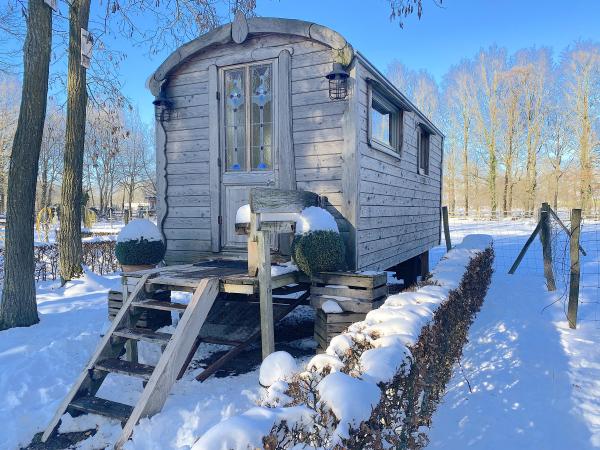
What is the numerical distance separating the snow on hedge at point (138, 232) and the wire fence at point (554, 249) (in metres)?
5.80

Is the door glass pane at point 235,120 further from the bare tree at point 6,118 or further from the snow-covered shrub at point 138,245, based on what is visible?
the bare tree at point 6,118

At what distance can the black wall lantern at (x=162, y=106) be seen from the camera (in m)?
6.14

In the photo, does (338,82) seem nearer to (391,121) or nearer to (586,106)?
(391,121)

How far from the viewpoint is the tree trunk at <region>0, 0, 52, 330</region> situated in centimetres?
559

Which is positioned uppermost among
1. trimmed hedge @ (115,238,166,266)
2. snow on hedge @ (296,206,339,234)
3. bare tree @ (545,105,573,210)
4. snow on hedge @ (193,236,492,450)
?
bare tree @ (545,105,573,210)

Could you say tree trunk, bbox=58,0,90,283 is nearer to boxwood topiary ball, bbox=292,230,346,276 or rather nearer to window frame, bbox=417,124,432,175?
boxwood topiary ball, bbox=292,230,346,276

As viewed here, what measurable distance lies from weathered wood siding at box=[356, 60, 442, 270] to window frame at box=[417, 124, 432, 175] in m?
0.21

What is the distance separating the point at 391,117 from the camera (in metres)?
7.27

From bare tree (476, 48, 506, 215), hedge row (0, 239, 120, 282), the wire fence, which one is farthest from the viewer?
bare tree (476, 48, 506, 215)

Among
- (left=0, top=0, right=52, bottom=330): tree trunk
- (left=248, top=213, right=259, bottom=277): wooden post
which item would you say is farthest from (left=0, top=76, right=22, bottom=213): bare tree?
(left=248, top=213, right=259, bottom=277): wooden post

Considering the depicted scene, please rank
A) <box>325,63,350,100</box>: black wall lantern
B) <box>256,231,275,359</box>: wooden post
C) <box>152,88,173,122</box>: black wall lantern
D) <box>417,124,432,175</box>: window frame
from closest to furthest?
<box>256,231,275,359</box>: wooden post
<box>325,63,350,100</box>: black wall lantern
<box>152,88,173,122</box>: black wall lantern
<box>417,124,432,175</box>: window frame

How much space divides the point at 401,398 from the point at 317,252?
8.07 feet

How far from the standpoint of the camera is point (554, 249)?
867 cm

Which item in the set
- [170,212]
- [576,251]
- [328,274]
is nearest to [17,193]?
[170,212]
